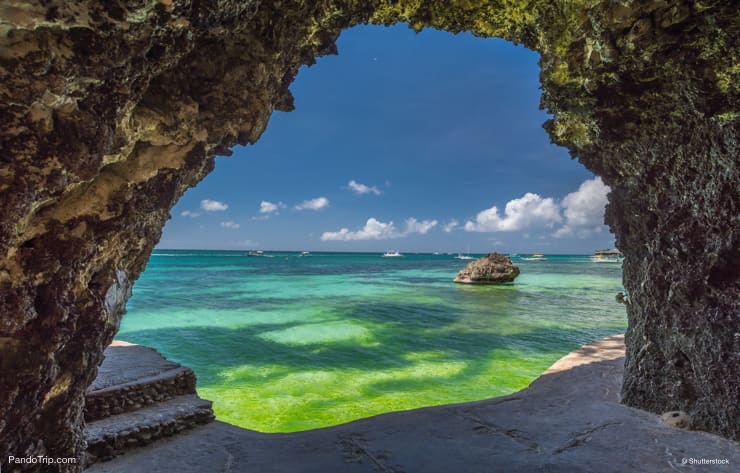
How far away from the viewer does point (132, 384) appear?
236 inches

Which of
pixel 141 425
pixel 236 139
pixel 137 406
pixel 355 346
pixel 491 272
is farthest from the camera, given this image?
pixel 491 272

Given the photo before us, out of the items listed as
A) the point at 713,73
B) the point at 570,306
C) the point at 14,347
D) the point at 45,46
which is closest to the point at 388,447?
the point at 14,347

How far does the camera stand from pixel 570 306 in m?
20.9

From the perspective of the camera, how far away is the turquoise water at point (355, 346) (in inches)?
334

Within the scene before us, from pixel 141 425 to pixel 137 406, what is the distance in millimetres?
820

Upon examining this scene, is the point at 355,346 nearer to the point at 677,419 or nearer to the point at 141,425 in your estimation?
the point at 141,425

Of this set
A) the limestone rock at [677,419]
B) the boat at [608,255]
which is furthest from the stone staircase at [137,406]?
the boat at [608,255]

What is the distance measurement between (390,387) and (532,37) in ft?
27.4

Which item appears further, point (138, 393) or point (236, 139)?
point (138, 393)

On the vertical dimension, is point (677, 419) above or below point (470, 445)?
above

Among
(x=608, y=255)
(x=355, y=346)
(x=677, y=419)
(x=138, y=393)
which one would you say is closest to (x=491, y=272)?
(x=355, y=346)

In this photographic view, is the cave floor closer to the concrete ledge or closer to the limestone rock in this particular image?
the limestone rock

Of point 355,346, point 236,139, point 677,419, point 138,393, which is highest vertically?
point 236,139

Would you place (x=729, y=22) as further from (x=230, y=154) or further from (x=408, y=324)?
(x=408, y=324)
